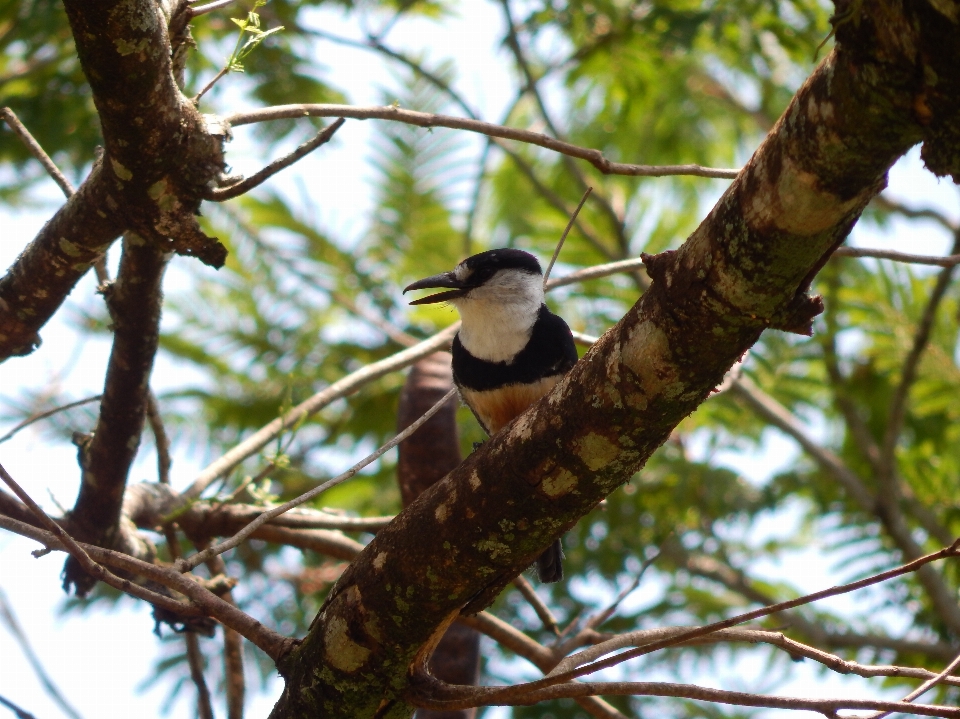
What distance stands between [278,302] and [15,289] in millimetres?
2935

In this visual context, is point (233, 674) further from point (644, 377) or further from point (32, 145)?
point (644, 377)

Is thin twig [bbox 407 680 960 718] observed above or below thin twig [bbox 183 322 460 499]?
below

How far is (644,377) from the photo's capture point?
165 cm

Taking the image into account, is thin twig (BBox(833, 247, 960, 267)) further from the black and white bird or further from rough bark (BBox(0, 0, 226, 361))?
rough bark (BBox(0, 0, 226, 361))

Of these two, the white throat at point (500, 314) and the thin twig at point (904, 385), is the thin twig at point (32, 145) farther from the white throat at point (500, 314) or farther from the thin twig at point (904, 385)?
the thin twig at point (904, 385)

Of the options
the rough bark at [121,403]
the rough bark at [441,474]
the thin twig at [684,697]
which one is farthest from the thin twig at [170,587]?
the rough bark at [441,474]

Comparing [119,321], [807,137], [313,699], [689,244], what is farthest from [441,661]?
[807,137]

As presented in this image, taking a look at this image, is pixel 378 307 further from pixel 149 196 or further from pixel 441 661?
pixel 149 196

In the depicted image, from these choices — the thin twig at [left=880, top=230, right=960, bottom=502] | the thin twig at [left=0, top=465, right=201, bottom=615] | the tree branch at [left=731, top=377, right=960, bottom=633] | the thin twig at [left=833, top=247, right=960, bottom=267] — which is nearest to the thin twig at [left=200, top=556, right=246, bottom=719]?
the thin twig at [left=0, top=465, right=201, bottom=615]

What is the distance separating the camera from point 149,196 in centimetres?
209

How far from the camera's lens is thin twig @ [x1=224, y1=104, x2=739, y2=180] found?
7.18ft

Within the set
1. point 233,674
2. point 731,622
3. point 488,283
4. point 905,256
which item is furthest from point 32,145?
point 905,256

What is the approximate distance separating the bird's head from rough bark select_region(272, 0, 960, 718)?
4.57ft

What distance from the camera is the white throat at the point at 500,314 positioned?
10.4 ft
